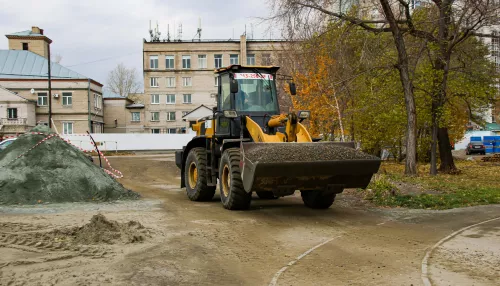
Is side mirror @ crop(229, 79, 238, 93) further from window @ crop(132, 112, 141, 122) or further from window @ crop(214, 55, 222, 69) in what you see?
window @ crop(132, 112, 141, 122)

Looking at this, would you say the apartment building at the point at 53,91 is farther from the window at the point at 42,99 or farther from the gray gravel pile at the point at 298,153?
the gray gravel pile at the point at 298,153

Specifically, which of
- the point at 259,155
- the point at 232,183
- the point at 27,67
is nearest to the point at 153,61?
the point at 27,67

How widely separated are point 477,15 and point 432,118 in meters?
4.73

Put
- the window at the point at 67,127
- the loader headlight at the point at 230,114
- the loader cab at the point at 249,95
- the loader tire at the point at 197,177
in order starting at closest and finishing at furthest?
the loader headlight at the point at 230,114 < the loader cab at the point at 249,95 < the loader tire at the point at 197,177 < the window at the point at 67,127

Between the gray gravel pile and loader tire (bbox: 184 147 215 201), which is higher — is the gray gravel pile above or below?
above

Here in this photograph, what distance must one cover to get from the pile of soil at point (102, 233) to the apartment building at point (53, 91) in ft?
172

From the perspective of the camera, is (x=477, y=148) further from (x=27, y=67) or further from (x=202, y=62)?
(x=27, y=67)

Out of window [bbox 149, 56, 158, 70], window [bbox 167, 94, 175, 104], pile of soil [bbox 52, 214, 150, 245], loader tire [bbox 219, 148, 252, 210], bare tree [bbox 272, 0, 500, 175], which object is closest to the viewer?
pile of soil [bbox 52, 214, 150, 245]

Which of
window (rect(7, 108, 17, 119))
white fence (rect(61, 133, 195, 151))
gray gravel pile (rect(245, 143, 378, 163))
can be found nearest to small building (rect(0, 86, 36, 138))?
window (rect(7, 108, 17, 119))

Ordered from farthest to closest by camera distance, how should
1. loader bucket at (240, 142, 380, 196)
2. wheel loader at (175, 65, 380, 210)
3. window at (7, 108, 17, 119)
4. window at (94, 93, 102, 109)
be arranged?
window at (94, 93, 102, 109), window at (7, 108, 17, 119), wheel loader at (175, 65, 380, 210), loader bucket at (240, 142, 380, 196)

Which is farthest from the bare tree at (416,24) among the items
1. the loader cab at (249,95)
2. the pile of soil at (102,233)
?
the pile of soil at (102,233)

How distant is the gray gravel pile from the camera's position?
10.7 metres

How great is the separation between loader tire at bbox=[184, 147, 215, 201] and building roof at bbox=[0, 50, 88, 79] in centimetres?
4984

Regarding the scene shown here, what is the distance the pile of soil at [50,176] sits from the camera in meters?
13.9
